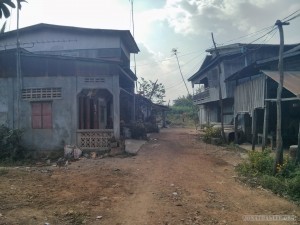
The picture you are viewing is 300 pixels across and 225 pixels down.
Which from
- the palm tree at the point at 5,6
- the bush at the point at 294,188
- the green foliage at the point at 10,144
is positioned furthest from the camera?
the green foliage at the point at 10,144

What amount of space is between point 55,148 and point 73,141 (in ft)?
3.02

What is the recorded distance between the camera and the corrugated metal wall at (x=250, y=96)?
1416 cm

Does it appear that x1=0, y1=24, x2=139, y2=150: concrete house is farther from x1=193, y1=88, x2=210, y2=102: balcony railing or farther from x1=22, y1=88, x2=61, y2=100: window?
x1=193, y1=88, x2=210, y2=102: balcony railing

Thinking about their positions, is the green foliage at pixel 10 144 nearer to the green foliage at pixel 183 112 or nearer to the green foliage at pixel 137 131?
the green foliage at pixel 137 131


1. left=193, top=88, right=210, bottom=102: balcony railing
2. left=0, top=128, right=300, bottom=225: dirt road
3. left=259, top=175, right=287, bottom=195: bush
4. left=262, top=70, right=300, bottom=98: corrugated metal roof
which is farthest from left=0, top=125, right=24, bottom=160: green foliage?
left=193, top=88, right=210, bottom=102: balcony railing

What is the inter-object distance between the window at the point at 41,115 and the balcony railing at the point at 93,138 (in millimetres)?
1614

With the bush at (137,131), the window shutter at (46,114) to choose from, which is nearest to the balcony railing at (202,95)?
the bush at (137,131)

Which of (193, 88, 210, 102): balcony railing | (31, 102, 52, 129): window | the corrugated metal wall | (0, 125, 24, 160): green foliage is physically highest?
(193, 88, 210, 102): balcony railing

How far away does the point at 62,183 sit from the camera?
9109 mm

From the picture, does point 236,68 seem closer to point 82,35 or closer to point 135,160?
point 82,35

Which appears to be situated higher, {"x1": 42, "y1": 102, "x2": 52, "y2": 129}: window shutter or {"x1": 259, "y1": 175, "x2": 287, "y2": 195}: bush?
{"x1": 42, "y1": 102, "x2": 52, "y2": 129}: window shutter

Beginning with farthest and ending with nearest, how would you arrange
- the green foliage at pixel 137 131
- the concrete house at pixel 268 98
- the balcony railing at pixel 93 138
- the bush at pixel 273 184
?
1. the green foliage at pixel 137 131
2. the balcony railing at pixel 93 138
3. the concrete house at pixel 268 98
4. the bush at pixel 273 184

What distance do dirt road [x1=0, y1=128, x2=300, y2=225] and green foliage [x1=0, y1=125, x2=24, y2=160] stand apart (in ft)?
8.00

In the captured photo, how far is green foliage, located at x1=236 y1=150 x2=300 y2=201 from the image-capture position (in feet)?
25.7
